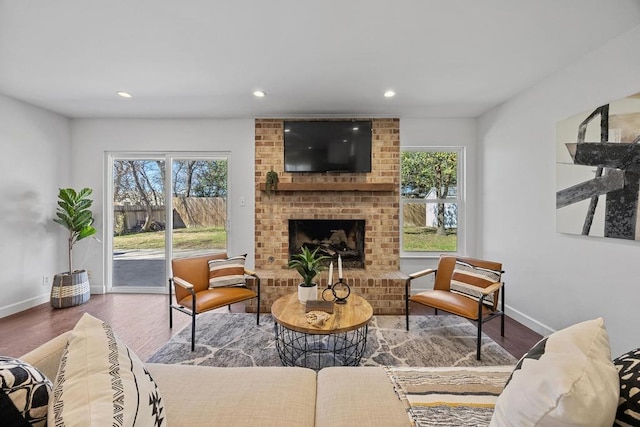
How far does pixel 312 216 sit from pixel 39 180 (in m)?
3.52

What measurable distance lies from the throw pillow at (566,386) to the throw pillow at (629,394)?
54 millimetres

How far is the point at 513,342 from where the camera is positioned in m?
2.60

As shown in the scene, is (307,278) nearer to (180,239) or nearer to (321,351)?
(321,351)

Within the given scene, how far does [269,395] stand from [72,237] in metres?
3.92

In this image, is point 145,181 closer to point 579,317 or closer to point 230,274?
point 230,274

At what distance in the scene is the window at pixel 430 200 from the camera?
160 inches

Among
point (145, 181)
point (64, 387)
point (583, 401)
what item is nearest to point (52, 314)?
point (145, 181)

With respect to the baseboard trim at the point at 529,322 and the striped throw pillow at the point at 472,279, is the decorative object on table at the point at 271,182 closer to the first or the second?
the striped throw pillow at the point at 472,279

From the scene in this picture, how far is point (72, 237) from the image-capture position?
363cm

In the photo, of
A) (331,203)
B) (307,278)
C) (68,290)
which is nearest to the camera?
(307,278)

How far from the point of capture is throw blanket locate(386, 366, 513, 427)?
3.36 ft

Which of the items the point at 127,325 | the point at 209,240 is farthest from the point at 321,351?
the point at 209,240

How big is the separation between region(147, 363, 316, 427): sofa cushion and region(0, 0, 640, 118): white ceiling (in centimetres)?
209

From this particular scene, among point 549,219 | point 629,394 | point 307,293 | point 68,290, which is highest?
point 549,219
